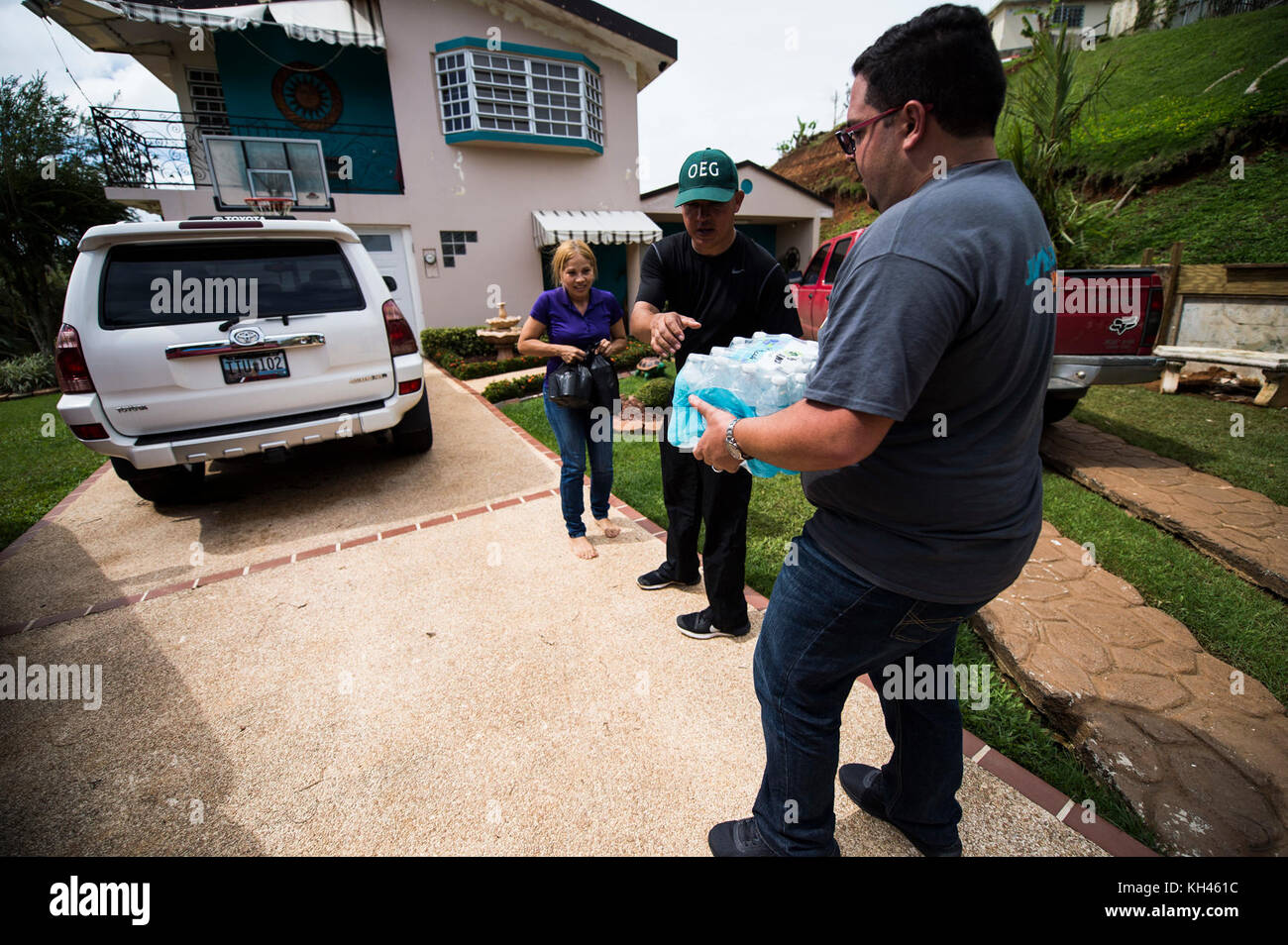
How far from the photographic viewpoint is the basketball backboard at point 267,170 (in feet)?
34.3


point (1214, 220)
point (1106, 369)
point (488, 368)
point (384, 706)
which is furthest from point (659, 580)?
point (1214, 220)

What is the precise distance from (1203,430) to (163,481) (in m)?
9.92

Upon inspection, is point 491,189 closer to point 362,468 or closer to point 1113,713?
point 362,468

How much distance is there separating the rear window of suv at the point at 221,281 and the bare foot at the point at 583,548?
8.28 ft

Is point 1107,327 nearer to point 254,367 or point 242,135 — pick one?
point 254,367

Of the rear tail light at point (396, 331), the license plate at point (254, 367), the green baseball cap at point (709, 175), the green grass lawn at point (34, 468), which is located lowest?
the green grass lawn at point (34, 468)

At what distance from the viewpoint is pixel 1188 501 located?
4.07 meters

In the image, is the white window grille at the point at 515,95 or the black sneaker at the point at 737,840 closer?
the black sneaker at the point at 737,840

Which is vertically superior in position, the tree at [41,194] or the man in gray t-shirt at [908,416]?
the tree at [41,194]

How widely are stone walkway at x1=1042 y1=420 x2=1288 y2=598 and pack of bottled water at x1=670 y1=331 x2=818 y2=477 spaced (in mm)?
3617

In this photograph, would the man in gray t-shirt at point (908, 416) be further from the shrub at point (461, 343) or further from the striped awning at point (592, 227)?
the striped awning at point (592, 227)

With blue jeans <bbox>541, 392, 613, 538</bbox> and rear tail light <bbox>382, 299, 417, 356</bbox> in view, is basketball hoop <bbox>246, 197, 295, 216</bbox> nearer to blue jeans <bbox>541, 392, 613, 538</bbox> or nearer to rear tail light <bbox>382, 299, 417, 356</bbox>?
rear tail light <bbox>382, 299, 417, 356</bbox>

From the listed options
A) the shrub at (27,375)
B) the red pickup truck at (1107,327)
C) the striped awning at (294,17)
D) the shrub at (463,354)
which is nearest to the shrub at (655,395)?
the red pickup truck at (1107,327)

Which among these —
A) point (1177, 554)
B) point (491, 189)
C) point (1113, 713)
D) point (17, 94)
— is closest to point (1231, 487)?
point (1177, 554)
